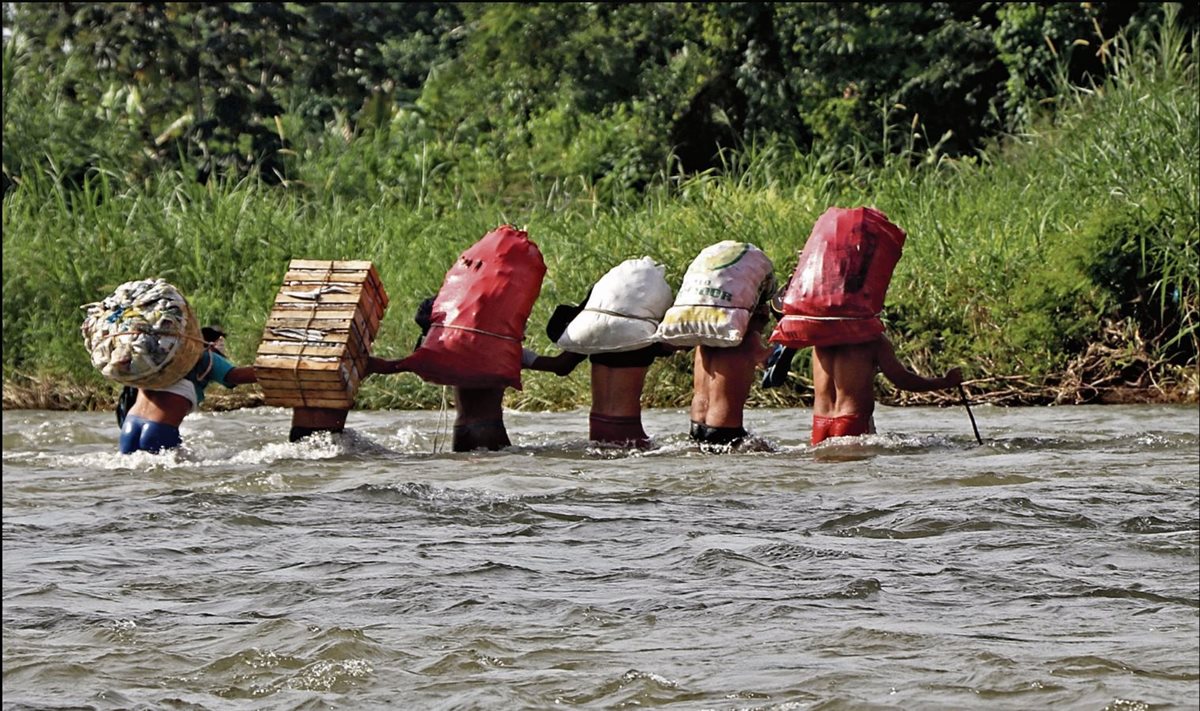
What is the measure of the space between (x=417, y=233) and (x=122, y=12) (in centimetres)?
1034

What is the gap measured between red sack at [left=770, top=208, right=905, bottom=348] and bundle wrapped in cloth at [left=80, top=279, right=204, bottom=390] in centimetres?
237

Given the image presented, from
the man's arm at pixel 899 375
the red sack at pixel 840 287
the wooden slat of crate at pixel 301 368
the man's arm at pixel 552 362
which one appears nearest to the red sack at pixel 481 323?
the man's arm at pixel 552 362

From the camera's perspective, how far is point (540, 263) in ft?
25.1

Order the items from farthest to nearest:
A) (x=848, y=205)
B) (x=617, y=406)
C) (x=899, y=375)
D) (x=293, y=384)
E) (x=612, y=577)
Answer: (x=848, y=205) → (x=617, y=406) → (x=899, y=375) → (x=293, y=384) → (x=612, y=577)

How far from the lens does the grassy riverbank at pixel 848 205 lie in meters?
10.1

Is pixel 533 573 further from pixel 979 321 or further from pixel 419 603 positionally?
pixel 979 321

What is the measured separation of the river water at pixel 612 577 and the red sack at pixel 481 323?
0.37 meters

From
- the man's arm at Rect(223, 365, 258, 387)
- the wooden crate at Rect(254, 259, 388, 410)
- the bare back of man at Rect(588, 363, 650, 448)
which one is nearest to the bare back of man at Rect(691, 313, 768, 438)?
the bare back of man at Rect(588, 363, 650, 448)

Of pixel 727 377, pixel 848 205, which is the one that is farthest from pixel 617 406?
pixel 848 205

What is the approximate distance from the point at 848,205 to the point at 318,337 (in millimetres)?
5473

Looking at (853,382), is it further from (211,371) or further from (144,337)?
(144,337)

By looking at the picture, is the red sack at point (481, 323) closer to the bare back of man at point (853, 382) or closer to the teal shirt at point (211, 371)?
the teal shirt at point (211, 371)

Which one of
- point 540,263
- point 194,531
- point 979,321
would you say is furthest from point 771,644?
point 979,321

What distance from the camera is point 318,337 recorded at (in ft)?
23.5
